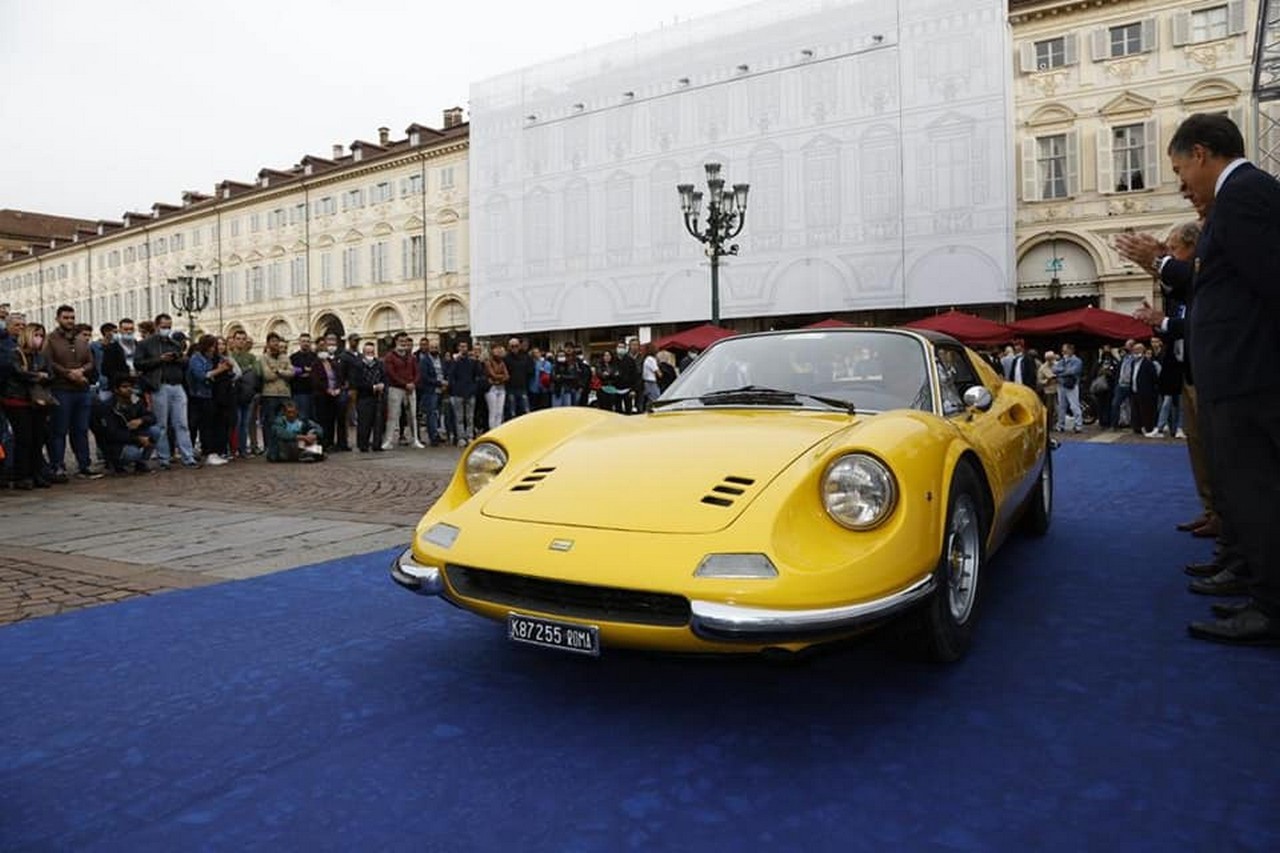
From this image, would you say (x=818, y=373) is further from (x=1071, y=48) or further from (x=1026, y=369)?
(x=1071, y=48)

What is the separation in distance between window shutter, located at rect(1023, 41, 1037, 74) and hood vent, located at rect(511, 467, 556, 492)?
2740 cm

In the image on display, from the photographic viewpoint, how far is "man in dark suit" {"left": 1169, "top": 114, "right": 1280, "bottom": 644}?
3.13 m

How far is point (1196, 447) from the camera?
5117mm

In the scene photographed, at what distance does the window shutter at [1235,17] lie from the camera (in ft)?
74.3

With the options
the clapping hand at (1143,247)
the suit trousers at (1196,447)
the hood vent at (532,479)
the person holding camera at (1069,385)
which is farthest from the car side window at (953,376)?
the person holding camera at (1069,385)

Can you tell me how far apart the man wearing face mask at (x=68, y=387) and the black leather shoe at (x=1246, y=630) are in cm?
997

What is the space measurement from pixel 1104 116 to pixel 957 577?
2613 cm

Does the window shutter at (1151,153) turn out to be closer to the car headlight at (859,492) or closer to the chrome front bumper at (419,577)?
the car headlight at (859,492)

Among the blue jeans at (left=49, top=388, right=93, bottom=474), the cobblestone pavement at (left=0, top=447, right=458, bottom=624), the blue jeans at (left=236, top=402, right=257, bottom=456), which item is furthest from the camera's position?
the blue jeans at (left=236, top=402, right=257, bottom=456)

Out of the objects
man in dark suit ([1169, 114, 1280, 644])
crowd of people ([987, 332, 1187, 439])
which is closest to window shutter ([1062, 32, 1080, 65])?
crowd of people ([987, 332, 1187, 439])

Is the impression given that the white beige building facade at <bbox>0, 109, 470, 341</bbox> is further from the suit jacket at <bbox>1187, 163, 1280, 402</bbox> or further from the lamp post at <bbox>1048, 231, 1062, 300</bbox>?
the suit jacket at <bbox>1187, 163, 1280, 402</bbox>

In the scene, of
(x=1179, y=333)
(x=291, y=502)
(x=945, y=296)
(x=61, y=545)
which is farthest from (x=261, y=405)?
(x=945, y=296)

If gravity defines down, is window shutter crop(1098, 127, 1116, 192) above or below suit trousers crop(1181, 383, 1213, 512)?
above

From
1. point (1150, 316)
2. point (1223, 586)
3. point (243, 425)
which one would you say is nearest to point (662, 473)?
point (1223, 586)
